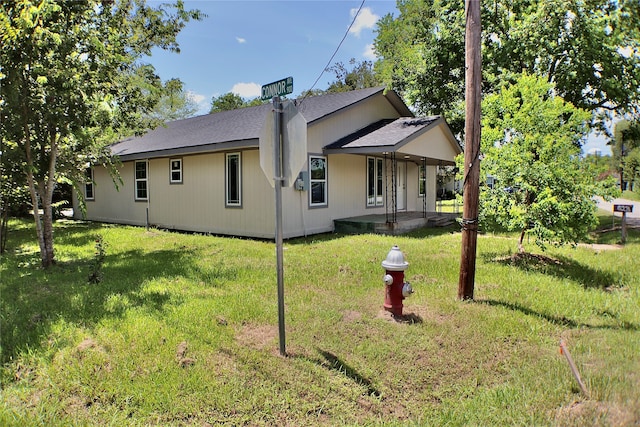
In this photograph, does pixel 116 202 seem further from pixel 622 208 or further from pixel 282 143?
pixel 622 208

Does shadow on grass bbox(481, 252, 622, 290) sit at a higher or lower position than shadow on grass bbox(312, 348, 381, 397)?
higher

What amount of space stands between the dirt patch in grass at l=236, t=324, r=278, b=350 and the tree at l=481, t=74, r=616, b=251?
4.62 m

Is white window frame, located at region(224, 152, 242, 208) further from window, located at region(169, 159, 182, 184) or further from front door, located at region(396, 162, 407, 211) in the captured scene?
front door, located at region(396, 162, 407, 211)

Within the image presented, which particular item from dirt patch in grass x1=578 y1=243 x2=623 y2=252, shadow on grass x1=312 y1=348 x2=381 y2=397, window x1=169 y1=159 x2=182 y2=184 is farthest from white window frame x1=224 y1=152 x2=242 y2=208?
dirt patch in grass x1=578 y1=243 x2=623 y2=252

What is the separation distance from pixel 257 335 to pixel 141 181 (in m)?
11.9

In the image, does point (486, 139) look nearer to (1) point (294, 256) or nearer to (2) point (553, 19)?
(1) point (294, 256)

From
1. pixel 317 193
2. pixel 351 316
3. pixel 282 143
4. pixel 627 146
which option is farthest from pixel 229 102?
Answer: pixel 282 143

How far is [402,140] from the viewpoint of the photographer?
10.4 metres

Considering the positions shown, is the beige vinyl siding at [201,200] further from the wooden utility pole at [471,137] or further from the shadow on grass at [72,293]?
the wooden utility pole at [471,137]

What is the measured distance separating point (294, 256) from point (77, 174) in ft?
17.0

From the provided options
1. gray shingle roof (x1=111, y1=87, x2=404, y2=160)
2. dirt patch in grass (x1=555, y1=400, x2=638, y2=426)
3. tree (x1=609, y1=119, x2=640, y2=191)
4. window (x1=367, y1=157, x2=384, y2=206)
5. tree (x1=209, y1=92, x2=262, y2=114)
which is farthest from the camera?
tree (x1=209, y1=92, x2=262, y2=114)

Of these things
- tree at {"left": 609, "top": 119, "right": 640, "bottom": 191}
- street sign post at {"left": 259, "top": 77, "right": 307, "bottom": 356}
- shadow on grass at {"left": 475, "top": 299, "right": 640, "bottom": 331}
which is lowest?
shadow on grass at {"left": 475, "top": 299, "right": 640, "bottom": 331}

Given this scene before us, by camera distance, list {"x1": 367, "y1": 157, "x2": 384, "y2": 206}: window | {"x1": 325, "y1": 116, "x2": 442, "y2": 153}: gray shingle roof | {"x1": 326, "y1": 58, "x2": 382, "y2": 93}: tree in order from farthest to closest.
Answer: {"x1": 326, "y1": 58, "x2": 382, "y2": 93}: tree, {"x1": 367, "y1": 157, "x2": 384, "y2": 206}: window, {"x1": 325, "y1": 116, "x2": 442, "y2": 153}: gray shingle roof

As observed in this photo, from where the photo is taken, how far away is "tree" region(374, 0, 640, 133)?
501 inches
